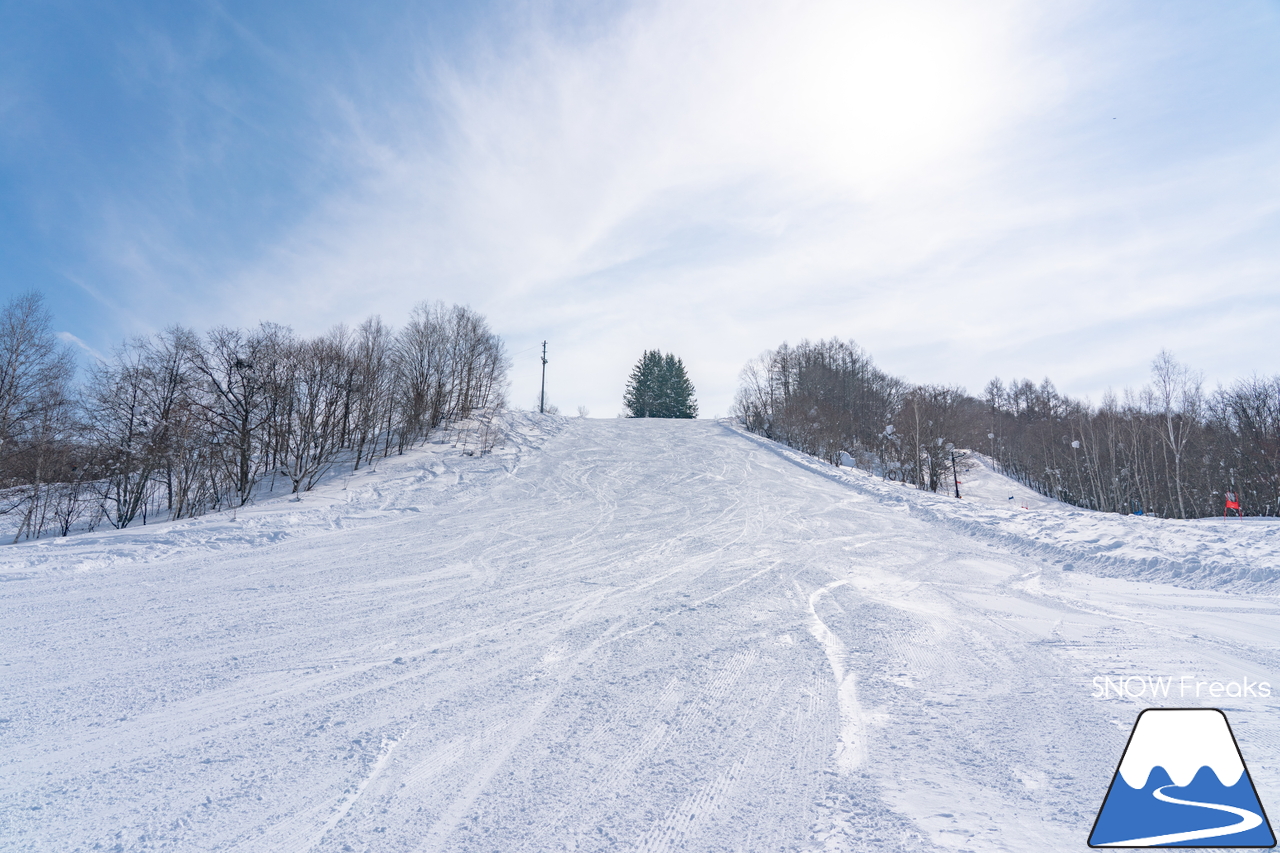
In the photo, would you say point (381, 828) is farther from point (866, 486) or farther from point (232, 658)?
point (866, 486)

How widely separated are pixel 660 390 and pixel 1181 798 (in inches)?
2195

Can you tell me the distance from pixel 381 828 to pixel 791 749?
2.17 m

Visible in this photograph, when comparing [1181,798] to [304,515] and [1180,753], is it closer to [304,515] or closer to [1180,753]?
[1180,753]

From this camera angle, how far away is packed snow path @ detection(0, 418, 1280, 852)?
7.69ft

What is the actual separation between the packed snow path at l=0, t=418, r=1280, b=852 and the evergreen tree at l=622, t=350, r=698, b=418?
161 feet

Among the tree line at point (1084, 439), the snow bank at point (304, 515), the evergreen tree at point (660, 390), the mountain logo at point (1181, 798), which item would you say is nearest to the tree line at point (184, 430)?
the snow bank at point (304, 515)

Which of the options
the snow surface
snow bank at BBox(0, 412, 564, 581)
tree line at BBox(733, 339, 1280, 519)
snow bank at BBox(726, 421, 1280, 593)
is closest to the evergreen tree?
tree line at BBox(733, 339, 1280, 519)

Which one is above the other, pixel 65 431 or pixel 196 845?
pixel 65 431

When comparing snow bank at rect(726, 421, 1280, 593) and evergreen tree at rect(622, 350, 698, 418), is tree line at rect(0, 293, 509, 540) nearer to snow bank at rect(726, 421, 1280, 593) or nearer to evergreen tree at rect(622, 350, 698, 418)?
snow bank at rect(726, 421, 1280, 593)

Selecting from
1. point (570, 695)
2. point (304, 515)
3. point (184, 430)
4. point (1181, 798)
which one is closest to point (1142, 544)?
point (1181, 798)

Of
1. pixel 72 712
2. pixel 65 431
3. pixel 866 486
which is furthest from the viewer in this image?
pixel 866 486

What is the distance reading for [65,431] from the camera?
1450 cm

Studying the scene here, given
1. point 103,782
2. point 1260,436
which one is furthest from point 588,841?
point 1260,436

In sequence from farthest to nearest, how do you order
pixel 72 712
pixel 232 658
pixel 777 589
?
pixel 777 589 → pixel 232 658 → pixel 72 712
